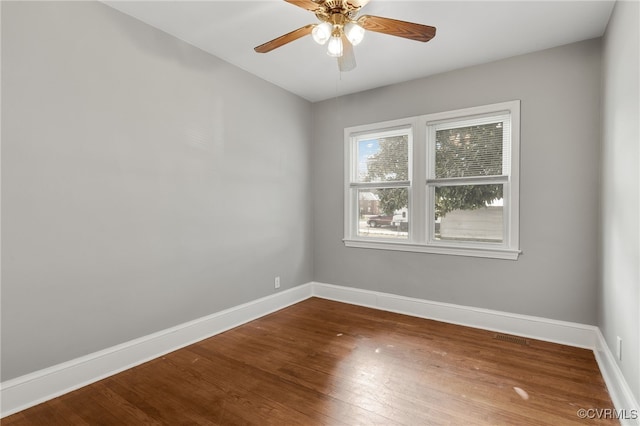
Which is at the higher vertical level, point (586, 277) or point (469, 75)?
point (469, 75)

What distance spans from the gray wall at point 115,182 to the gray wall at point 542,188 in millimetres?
2004

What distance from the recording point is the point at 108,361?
2.31 m

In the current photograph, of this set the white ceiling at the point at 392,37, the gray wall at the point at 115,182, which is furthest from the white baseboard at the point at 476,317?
the white ceiling at the point at 392,37

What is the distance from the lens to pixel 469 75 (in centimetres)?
327

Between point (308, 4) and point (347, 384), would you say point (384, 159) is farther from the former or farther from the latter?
point (347, 384)

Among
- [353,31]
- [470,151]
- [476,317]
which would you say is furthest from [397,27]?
[476,317]

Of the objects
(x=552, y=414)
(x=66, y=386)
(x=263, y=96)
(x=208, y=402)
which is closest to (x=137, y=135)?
(x=263, y=96)

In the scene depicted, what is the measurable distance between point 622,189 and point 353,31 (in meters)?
1.94

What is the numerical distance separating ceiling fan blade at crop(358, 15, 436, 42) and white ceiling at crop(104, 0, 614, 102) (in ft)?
1.54

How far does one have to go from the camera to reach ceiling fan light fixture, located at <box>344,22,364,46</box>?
6.24ft

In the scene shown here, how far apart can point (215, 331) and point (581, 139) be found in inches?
148

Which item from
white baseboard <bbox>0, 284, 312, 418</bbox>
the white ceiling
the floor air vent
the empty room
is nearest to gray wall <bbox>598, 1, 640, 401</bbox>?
the empty room

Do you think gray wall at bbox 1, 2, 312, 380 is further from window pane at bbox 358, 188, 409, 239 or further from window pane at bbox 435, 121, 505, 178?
window pane at bbox 435, 121, 505, 178

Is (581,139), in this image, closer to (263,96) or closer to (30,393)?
(263,96)
